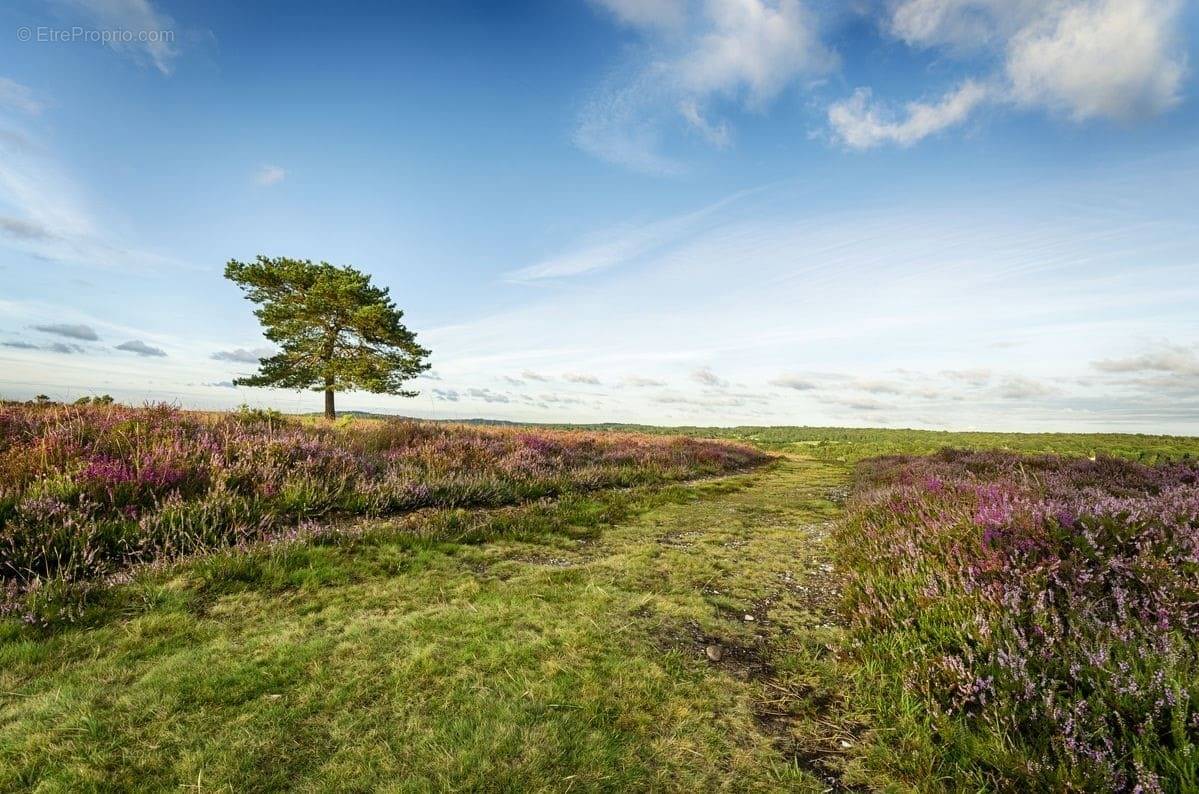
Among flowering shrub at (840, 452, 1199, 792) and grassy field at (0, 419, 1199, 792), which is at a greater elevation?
flowering shrub at (840, 452, 1199, 792)

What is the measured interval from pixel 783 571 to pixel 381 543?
→ 4.10m

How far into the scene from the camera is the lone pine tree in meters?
29.5

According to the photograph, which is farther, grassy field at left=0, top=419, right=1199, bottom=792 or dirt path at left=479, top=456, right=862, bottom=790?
dirt path at left=479, top=456, right=862, bottom=790

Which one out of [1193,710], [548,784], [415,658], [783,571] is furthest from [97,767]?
[783,571]

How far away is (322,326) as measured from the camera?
31141 millimetres

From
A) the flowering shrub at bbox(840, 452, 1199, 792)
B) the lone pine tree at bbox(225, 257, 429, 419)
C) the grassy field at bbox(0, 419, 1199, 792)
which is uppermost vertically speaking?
the lone pine tree at bbox(225, 257, 429, 419)

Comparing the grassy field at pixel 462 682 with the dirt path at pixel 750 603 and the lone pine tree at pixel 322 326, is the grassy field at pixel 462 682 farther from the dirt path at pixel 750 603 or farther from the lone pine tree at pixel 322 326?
the lone pine tree at pixel 322 326

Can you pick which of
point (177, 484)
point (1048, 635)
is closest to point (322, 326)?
point (177, 484)

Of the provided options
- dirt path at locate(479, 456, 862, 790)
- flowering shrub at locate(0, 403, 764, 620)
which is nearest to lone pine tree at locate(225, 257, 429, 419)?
flowering shrub at locate(0, 403, 764, 620)

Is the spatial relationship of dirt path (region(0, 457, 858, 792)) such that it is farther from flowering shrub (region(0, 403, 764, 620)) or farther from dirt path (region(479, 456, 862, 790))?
flowering shrub (region(0, 403, 764, 620))

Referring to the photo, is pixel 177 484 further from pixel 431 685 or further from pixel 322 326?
pixel 322 326

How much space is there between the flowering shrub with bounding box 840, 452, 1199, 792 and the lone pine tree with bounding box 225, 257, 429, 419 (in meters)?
30.0

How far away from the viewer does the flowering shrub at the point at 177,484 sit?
441 cm

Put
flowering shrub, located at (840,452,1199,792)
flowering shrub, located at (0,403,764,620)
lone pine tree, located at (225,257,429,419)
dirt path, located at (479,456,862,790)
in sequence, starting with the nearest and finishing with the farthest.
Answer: flowering shrub, located at (840,452,1199,792), dirt path, located at (479,456,862,790), flowering shrub, located at (0,403,764,620), lone pine tree, located at (225,257,429,419)
